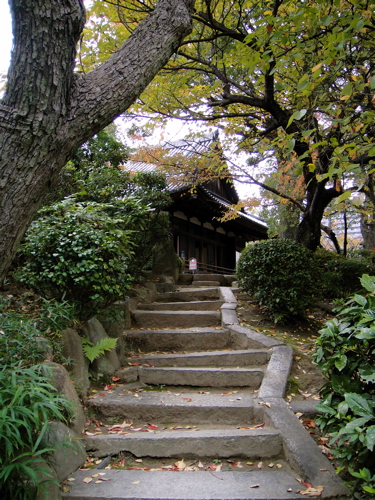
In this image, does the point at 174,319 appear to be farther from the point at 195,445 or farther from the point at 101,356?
the point at 195,445

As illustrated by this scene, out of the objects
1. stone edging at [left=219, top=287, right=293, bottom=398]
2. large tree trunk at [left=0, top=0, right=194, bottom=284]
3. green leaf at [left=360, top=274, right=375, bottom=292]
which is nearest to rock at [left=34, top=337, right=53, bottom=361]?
large tree trunk at [left=0, top=0, right=194, bottom=284]

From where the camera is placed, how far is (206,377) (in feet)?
14.4

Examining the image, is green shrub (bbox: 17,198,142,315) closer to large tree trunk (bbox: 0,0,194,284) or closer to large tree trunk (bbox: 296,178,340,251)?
large tree trunk (bbox: 0,0,194,284)

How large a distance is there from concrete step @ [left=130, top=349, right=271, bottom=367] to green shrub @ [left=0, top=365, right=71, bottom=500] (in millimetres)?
2327

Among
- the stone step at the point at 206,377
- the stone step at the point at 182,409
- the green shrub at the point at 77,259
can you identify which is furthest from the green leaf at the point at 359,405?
the green shrub at the point at 77,259

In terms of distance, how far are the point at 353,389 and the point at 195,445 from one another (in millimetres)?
1512

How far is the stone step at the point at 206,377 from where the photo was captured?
4.36m

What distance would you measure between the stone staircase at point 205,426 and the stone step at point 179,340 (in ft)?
0.05

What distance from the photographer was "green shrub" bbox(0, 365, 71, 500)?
2195mm

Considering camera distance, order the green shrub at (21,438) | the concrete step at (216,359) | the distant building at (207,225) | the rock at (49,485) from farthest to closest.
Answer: the distant building at (207,225)
the concrete step at (216,359)
the rock at (49,485)
the green shrub at (21,438)

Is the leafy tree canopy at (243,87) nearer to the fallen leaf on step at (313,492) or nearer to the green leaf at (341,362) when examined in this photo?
the green leaf at (341,362)

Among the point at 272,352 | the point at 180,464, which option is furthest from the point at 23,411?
the point at 272,352

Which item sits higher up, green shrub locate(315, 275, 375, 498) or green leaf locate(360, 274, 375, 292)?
green leaf locate(360, 274, 375, 292)

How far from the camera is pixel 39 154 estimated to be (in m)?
2.12
